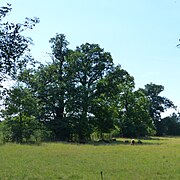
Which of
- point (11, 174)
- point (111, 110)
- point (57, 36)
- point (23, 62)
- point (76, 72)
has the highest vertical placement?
point (57, 36)

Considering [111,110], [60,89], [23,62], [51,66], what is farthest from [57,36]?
[23,62]

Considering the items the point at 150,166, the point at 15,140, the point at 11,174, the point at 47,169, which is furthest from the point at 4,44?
the point at 15,140

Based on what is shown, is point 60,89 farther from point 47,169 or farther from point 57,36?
point 47,169

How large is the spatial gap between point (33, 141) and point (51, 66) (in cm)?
1350

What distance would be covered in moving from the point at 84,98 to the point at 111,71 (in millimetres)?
7987

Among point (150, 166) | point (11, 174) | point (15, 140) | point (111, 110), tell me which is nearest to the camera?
point (11, 174)

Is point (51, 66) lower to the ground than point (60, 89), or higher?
higher

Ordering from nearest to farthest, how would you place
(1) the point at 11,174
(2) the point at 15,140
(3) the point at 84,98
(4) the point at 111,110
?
(1) the point at 11,174, (2) the point at 15,140, (3) the point at 84,98, (4) the point at 111,110

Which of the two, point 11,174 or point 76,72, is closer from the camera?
point 11,174

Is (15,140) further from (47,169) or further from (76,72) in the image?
(47,169)

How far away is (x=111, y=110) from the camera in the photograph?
2247 inches

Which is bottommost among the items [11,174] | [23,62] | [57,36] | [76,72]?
[11,174]

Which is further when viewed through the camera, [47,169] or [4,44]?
[47,169]

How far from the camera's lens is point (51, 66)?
5466 cm
